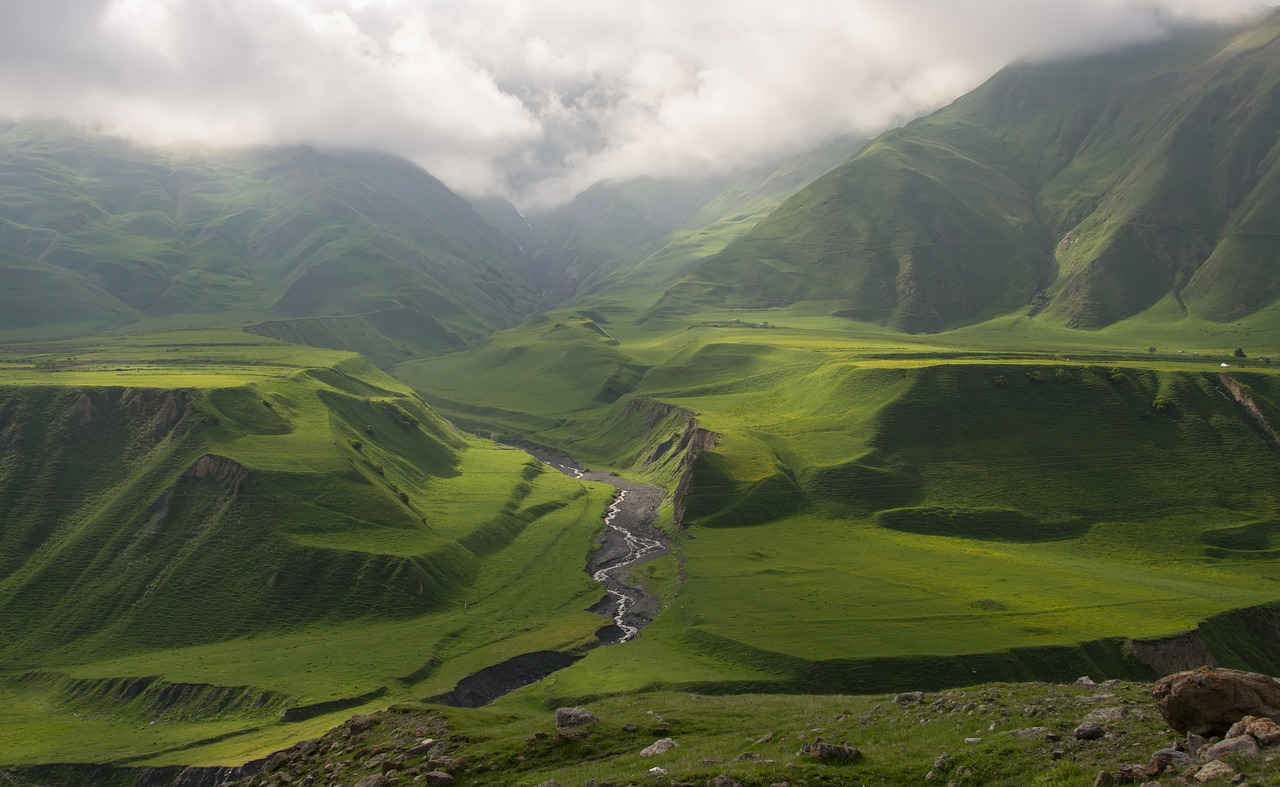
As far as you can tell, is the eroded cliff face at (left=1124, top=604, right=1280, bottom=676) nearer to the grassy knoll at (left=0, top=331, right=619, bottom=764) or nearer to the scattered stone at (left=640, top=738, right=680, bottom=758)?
the grassy knoll at (left=0, top=331, right=619, bottom=764)

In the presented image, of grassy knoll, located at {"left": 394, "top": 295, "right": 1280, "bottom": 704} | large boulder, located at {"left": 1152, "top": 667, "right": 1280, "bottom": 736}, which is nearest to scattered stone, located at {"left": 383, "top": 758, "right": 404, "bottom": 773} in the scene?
large boulder, located at {"left": 1152, "top": 667, "right": 1280, "bottom": 736}

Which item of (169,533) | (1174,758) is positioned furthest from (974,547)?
(169,533)

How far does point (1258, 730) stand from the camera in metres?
33.6

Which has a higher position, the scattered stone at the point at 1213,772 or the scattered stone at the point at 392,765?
the scattered stone at the point at 1213,772

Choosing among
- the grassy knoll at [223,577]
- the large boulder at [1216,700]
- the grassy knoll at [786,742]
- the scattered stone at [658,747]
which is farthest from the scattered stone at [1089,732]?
the grassy knoll at [223,577]

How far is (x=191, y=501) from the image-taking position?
157250 millimetres

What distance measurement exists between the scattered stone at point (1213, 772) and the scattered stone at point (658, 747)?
28.4 meters

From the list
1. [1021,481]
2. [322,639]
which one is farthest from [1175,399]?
[322,639]

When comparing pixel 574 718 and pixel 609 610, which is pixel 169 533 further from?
pixel 574 718

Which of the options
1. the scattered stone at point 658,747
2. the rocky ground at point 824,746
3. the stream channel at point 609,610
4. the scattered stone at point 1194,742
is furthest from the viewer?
the stream channel at point 609,610

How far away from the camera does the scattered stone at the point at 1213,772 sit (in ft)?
104

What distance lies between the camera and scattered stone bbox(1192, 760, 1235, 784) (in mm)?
31625

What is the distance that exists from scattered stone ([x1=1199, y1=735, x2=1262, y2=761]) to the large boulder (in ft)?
8.89

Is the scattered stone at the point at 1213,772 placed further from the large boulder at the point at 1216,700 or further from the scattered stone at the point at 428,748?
the scattered stone at the point at 428,748
